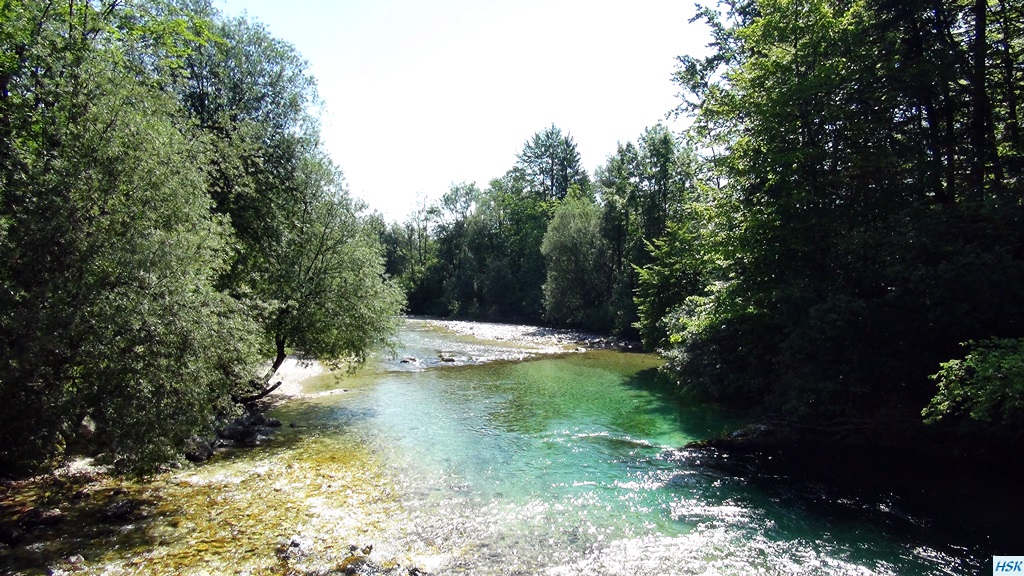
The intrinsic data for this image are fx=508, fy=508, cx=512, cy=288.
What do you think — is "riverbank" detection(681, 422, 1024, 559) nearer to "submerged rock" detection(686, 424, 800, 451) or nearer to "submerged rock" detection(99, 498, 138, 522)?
"submerged rock" detection(686, 424, 800, 451)

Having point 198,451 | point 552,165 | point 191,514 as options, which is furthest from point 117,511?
point 552,165

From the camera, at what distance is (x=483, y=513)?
10.3m

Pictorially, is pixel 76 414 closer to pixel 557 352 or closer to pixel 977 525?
pixel 977 525

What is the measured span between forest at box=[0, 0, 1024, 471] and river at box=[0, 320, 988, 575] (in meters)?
1.51

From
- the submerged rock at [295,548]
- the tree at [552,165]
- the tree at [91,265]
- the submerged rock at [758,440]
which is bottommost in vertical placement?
the submerged rock at [295,548]

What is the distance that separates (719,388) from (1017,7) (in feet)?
45.1

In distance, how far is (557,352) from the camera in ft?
115

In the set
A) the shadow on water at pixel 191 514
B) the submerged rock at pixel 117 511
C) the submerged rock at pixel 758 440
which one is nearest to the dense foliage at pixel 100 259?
the submerged rock at pixel 117 511

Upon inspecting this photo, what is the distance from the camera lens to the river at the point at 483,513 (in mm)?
8320

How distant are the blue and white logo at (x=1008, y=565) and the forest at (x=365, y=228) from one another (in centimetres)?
248

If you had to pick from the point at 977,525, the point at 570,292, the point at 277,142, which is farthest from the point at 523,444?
the point at 570,292

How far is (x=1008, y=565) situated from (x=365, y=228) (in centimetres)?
2002

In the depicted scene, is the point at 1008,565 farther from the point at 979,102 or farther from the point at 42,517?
the point at 42,517

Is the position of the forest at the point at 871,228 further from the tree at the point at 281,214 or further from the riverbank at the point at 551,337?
the riverbank at the point at 551,337
